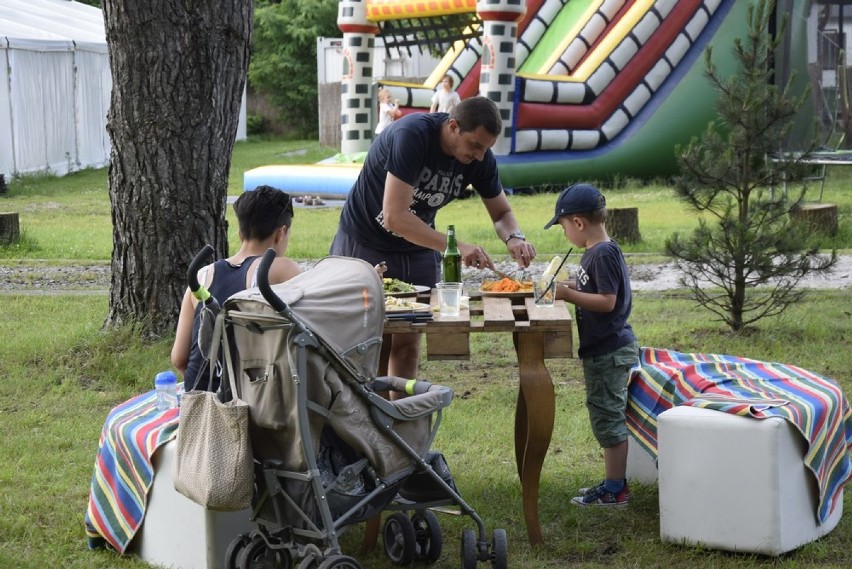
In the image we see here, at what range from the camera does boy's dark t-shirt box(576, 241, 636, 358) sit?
479 cm

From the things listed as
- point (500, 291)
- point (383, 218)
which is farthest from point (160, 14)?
point (500, 291)

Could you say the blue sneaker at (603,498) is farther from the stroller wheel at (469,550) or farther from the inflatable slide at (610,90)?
the inflatable slide at (610,90)

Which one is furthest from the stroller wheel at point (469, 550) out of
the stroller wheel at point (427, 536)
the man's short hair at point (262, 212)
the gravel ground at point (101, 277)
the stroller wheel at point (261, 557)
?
the gravel ground at point (101, 277)

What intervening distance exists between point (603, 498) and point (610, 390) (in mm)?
503

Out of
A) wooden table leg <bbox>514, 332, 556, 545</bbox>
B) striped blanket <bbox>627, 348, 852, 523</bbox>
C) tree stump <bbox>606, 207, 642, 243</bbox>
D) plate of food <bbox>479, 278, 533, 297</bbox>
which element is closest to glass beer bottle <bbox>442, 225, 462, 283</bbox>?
plate of food <bbox>479, 278, 533, 297</bbox>

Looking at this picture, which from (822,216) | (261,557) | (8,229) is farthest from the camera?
(8,229)

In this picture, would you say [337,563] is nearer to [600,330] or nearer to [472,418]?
[600,330]

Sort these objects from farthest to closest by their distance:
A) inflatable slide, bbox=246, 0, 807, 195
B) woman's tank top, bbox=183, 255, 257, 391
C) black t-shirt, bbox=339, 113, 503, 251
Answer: inflatable slide, bbox=246, 0, 807, 195
black t-shirt, bbox=339, 113, 503, 251
woman's tank top, bbox=183, 255, 257, 391

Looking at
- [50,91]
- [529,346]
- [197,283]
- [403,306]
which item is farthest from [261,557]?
[50,91]

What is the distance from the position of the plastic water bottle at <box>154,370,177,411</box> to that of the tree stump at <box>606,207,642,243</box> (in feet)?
28.1

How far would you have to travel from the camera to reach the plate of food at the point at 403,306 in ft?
14.7

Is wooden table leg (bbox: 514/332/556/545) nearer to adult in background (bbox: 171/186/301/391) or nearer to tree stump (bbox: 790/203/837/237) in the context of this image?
adult in background (bbox: 171/186/301/391)

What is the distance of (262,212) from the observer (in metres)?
4.21

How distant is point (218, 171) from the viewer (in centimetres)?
766
